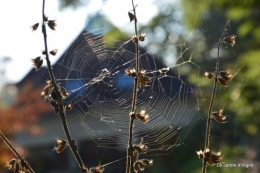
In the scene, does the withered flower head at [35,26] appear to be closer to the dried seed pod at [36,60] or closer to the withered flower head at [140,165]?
the dried seed pod at [36,60]

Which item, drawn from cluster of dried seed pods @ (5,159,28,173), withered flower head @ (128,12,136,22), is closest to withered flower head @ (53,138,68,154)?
cluster of dried seed pods @ (5,159,28,173)

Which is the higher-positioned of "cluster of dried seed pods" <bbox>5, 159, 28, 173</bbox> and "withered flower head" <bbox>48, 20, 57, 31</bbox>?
"withered flower head" <bbox>48, 20, 57, 31</bbox>

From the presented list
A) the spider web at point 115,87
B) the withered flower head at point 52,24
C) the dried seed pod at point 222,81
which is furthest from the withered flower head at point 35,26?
the dried seed pod at point 222,81

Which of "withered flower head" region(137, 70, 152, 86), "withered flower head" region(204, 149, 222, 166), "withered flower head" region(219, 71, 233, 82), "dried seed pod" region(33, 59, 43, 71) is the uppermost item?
"dried seed pod" region(33, 59, 43, 71)

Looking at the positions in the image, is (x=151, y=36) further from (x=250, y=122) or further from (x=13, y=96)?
(x=250, y=122)

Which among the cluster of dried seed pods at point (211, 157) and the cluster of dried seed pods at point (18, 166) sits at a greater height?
the cluster of dried seed pods at point (211, 157)

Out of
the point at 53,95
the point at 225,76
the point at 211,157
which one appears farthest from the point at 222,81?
the point at 53,95

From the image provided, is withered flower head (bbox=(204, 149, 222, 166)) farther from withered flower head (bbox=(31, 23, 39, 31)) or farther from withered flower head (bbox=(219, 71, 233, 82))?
withered flower head (bbox=(31, 23, 39, 31))

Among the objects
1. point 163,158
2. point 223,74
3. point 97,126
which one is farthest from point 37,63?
point 97,126

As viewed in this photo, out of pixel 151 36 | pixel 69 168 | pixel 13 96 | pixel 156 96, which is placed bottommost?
pixel 69 168

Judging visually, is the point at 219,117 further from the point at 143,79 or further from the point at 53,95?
the point at 53,95

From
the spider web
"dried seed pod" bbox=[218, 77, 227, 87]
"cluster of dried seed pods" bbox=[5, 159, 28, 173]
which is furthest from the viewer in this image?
the spider web
